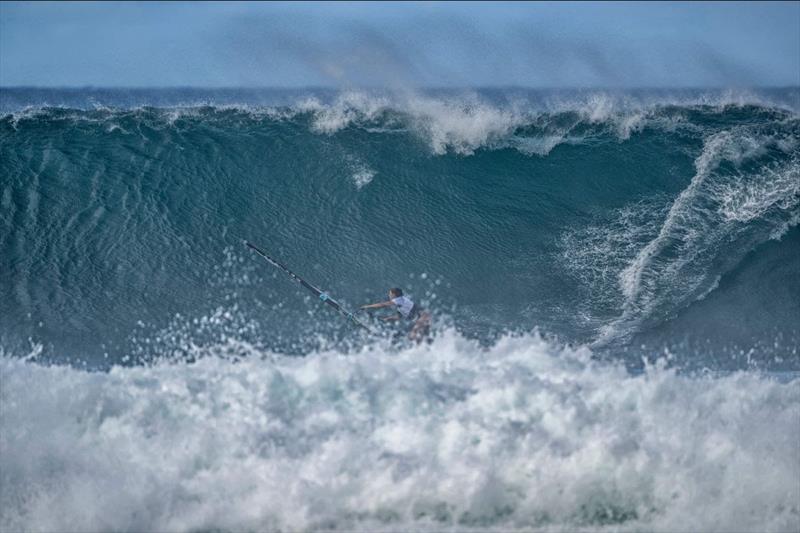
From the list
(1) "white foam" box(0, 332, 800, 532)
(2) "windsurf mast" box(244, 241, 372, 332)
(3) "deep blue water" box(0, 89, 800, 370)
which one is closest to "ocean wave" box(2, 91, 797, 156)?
(3) "deep blue water" box(0, 89, 800, 370)

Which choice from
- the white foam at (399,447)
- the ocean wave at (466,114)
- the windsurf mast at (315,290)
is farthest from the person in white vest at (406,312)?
the ocean wave at (466,114)

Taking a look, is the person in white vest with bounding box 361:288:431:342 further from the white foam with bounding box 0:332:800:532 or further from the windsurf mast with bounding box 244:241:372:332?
the white foam with bounding box 0:332:800:532

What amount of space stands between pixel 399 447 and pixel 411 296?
10.4 ft

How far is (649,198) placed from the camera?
13359 millimetres

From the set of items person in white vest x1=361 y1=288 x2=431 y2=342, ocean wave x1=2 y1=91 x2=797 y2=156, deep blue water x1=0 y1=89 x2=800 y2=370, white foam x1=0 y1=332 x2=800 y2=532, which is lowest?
white foam x1=0 y1=332 x2=800 y2=532

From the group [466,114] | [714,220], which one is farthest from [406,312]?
[714,220]

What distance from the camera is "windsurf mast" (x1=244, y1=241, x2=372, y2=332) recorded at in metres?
11.3

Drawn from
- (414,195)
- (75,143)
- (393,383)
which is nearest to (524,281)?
(414,195)

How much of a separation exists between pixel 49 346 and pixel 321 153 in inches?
185

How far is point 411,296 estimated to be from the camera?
11.9 m

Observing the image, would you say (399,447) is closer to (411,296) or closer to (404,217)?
(411,296)

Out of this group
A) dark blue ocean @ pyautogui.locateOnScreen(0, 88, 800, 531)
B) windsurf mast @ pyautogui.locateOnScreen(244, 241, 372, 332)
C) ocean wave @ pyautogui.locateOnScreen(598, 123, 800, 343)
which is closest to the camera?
dark blue ocean @ pyautogui.locateOnScreen(0, 88, 800, 531)

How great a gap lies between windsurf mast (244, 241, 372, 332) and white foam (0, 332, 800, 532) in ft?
4.51

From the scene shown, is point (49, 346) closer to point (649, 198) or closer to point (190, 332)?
point (190, 332)
